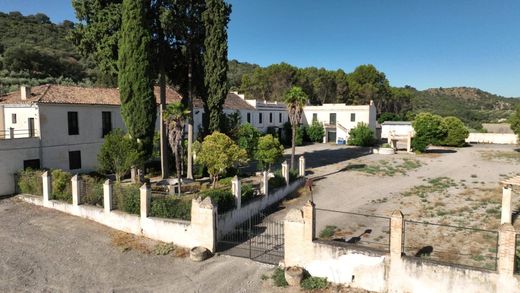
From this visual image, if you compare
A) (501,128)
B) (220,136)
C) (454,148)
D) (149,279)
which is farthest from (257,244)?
(501,128)

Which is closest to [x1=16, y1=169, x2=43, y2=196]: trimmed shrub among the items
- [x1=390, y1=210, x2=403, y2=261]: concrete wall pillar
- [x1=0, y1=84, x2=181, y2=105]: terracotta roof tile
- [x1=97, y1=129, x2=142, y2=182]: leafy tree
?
[x1=97, y1=129, x2=142, y2=182]: leafy tree

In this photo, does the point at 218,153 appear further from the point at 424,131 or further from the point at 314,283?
the point at 424,131

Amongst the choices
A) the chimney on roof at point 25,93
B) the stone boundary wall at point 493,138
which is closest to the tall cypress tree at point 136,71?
the chimney on roof at point 25,93

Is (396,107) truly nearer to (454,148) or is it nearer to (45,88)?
(454,148)

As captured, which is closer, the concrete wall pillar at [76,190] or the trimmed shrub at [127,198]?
the trimmed shrub at [127,198]

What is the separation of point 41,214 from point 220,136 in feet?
32.0

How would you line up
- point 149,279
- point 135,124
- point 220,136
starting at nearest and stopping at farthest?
point 149,279 < point 220,136 < point 135,124

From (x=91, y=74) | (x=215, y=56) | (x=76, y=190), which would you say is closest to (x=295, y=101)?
(x=215, y=56)

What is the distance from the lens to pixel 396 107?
83.0 m

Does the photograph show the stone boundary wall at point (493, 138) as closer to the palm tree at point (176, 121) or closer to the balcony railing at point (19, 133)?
the palm tree at point (176, 121)

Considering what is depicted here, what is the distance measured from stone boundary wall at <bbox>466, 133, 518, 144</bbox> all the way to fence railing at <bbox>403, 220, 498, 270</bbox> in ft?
167

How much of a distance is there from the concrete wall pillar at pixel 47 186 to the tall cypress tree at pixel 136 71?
5494 mm

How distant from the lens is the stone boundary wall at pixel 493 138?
55312mm

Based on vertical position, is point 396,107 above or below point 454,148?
above
